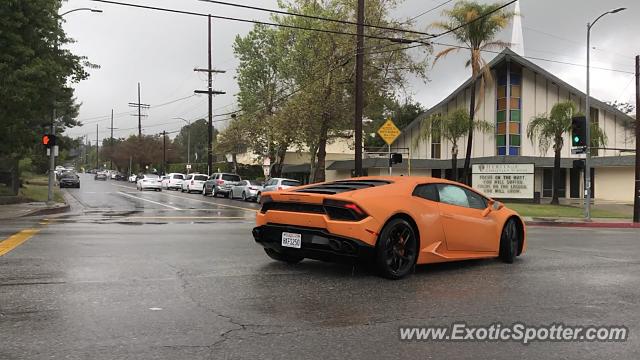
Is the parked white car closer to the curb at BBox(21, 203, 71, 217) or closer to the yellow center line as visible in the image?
the curb at BBox(21, 203, 71, 217)

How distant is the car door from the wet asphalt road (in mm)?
384

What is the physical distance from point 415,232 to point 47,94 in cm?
1735

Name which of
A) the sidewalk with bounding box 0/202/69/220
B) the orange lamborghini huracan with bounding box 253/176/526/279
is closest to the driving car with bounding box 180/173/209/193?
the sidewalk with bounding box 0/202/69/220

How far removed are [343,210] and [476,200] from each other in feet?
8.66

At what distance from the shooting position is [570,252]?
1059 centimetres

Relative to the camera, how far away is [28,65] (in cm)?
1866

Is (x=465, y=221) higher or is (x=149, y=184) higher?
(x=465, y=221)

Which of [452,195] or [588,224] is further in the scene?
[588,224]

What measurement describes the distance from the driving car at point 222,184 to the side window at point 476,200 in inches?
1191

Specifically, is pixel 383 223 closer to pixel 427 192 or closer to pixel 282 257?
pixel 427 192

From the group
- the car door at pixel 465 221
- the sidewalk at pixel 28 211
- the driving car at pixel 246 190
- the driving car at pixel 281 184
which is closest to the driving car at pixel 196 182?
the driving car at pixel 246 190

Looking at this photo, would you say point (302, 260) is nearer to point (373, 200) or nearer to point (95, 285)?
point (373, 200)

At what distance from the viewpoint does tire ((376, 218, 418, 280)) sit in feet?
23.5

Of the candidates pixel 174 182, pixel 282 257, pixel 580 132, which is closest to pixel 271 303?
pixel 282 257
